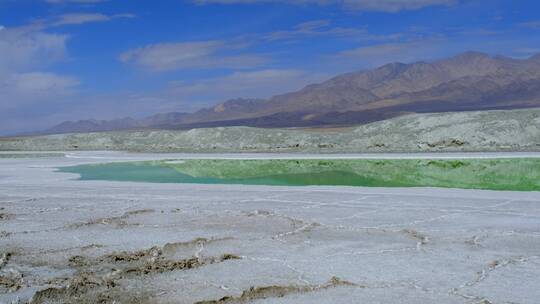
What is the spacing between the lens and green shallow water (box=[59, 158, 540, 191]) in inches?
710

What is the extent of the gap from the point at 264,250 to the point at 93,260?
199 cm

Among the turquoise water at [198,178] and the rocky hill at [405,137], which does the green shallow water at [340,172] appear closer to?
the turquoise water at [198,178]

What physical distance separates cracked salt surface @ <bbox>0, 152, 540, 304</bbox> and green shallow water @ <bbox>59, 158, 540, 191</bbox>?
366 cm

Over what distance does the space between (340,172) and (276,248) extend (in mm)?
13636

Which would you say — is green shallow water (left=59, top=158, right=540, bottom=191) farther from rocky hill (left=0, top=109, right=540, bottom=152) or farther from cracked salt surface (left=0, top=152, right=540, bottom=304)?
rocky hill (left=0, top=109, right=540, bottom=152)

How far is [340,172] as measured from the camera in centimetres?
2212

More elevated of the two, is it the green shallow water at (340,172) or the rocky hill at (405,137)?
the rocky hill at (405,137)

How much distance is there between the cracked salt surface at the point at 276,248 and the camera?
21.7 ft

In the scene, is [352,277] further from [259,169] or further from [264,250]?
[259,169]

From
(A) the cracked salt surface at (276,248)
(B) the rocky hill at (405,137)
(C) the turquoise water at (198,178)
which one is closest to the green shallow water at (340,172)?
(C) the turquoise water at (198,178)

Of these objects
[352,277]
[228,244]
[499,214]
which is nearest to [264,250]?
[228,244]

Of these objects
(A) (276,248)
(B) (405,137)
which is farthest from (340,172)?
(B) (405,137)

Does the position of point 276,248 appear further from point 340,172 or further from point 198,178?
point 340,172

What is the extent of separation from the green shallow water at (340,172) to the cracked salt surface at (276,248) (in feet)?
12.0
